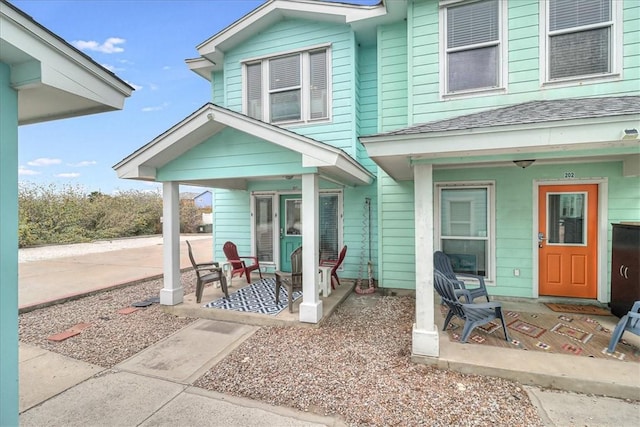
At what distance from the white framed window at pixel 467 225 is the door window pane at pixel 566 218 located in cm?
94

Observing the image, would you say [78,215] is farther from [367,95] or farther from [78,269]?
[367,95]

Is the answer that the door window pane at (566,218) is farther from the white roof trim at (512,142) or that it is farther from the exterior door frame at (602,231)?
the white roof trim at (512,142)

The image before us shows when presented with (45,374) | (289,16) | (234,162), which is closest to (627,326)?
(234,162)

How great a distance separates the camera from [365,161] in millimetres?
6637

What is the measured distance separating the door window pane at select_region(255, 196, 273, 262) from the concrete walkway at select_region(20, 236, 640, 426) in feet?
10.8

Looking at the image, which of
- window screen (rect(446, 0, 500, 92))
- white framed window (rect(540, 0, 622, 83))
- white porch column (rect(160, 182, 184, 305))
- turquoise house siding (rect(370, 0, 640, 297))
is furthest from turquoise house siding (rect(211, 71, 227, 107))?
white framed window (rect(540, 0, 622, 83))

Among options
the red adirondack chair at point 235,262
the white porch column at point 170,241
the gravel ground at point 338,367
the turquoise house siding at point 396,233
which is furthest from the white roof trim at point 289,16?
the gravel ground at point 338,367

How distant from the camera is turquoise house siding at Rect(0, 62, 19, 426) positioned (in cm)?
166

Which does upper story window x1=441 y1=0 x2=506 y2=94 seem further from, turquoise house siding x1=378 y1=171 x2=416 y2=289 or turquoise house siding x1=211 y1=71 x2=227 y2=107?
turquoise house siding x1=211 y1=71 x2=227 y2=107

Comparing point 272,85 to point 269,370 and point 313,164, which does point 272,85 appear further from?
point 269,370

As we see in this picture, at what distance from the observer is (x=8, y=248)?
169cm

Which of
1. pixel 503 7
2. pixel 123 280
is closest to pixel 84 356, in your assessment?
pixel 123 280

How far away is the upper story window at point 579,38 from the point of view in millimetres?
4641

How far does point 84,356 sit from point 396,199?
18.3 ft
